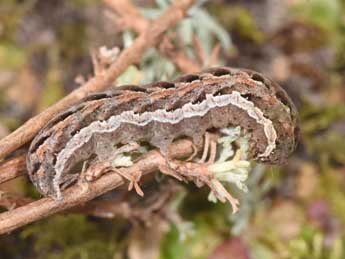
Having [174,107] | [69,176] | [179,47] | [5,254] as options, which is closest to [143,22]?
[179,47]

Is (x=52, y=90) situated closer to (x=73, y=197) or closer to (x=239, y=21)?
(x=239, y=21)

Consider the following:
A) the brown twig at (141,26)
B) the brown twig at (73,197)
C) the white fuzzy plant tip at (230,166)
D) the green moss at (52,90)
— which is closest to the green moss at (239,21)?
the brown twig at (141,26)

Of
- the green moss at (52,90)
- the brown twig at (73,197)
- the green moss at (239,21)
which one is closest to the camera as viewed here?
the brown twig at (73,197)

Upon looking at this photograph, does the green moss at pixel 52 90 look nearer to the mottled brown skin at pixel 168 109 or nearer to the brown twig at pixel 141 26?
the brown twig at pixel 141 26

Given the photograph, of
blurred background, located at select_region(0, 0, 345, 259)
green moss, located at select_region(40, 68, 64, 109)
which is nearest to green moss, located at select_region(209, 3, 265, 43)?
blurred background, located at select_region(0, 0, 345, 259)

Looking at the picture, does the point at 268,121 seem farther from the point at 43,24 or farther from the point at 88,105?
the point at 43,24

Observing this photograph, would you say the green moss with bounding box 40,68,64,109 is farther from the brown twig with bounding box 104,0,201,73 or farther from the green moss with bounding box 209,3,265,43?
the green moss with bounding box 209,3,265,43

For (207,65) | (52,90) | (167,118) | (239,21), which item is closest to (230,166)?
(167,118)
